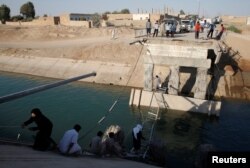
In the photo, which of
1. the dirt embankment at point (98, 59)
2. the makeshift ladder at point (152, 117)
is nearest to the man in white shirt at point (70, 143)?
the makeshift ladder at point (152, 117)

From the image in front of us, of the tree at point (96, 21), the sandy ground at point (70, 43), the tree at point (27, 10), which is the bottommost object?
the sandy ground at point (70, 43)

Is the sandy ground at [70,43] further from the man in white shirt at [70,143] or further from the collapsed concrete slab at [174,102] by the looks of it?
the man in white shirt at [70,143]

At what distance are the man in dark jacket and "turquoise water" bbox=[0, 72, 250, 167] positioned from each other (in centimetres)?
836

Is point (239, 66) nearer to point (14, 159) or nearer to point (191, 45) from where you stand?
point (191, 45)

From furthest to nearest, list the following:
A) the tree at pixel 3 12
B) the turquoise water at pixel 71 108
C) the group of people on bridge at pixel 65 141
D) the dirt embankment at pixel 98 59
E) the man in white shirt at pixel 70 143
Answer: the tree at pixel 3 12
the dirt embankment at pixel 98 59
the turquoise water at pixel 71 108
the man in white shirt at pixel 70 143
the group of people on bridge at pixel 65 141

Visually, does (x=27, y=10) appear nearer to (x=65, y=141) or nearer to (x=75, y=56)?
(x=75, y=56)

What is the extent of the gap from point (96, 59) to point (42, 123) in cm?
3326

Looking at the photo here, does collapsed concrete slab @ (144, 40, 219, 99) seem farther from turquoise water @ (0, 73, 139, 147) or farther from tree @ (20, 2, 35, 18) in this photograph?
tree @ (20, 2, 35, 18)

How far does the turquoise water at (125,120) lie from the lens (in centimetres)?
2064

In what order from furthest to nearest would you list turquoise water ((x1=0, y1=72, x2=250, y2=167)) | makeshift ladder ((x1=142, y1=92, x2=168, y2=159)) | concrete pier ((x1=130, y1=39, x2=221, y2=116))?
concrete pier ((x1=130, y1=39, x2=221, y2=116)) < makeshift ladder ((x1=142, y1=92, x2=168, y2=159)) < turquoise water ((x1=0, y1=72, x2=250, y2=167))

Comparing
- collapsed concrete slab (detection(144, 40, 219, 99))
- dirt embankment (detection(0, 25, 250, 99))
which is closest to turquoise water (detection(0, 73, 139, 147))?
dirt embankment (detection(0, 25, 250, 99))

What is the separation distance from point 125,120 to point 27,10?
84.4m

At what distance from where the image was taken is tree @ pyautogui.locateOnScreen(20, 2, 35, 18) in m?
97.2

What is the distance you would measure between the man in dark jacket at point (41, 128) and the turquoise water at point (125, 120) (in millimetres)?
8364
